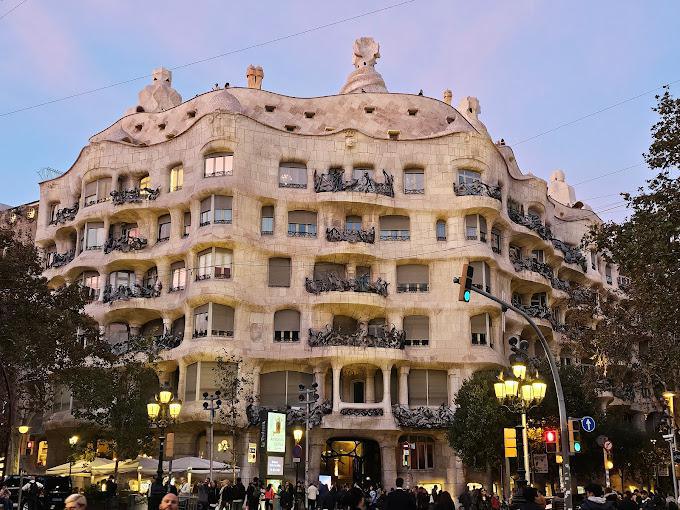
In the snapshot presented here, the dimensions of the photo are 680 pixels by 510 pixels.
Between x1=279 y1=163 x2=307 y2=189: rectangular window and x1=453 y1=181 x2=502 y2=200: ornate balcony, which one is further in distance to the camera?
x1=453 y1=181 x2=502 y2=200: ornate balcony

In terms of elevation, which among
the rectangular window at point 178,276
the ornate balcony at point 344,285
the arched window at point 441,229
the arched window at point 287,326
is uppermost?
the arched window at point 441,229

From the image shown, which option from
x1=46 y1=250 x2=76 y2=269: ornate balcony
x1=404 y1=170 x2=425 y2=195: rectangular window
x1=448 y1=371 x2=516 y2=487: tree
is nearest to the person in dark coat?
x1=448 y1=371 x2=516 y2=487: tree

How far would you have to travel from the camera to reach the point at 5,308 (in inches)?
1411

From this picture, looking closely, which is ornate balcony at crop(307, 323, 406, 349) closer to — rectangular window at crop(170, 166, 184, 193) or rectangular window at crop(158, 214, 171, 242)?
rectangular window at crop(158, 214, 171, 242)

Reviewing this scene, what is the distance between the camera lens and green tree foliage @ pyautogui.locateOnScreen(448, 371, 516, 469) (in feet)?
148

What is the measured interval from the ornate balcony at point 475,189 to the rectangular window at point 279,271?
1158cm

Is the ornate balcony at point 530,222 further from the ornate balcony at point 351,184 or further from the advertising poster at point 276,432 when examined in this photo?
the advertising poster at point 276,432

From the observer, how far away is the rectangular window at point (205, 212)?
172 ft

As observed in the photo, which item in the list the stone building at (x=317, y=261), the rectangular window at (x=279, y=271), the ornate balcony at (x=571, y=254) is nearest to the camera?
the stone building at (x=317, y=261)

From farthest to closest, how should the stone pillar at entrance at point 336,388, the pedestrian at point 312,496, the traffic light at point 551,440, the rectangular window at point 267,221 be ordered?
the rectangular window at point 267,221 < the stone pillar at entrance at point 336,388 < the pedestrian at point 312,496 < the traffic light at point 551,440

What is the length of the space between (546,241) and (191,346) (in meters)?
26.4

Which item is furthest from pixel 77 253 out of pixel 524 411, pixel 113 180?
pixel 524 411

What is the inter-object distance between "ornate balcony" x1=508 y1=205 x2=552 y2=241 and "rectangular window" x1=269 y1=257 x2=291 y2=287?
52.7ft

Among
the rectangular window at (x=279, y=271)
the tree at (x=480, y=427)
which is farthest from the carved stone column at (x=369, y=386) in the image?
the rectangular window at (x=279, y=271)
